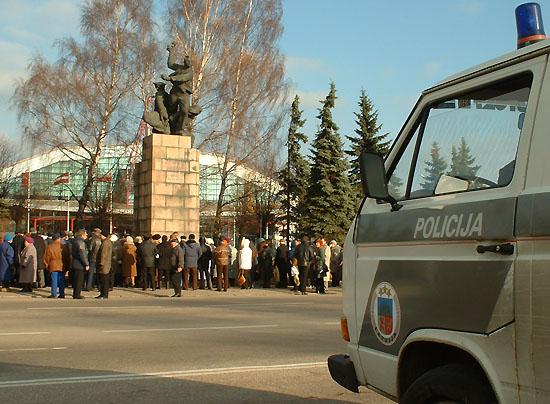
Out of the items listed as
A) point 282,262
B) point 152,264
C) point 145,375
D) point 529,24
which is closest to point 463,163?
point 529,24

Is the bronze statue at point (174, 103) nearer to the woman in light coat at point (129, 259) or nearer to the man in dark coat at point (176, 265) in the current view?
the woman in light coat at point (129, 259)

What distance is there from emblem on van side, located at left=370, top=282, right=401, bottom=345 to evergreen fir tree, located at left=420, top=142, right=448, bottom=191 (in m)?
0.61

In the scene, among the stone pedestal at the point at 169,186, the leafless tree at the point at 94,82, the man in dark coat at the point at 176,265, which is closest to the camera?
the man in dark coat at the point at 176,265

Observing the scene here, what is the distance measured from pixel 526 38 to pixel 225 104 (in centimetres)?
3545

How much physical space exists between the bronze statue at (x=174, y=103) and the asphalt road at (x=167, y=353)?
33.9 feet

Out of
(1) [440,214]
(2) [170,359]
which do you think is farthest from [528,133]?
(2) [170,359]

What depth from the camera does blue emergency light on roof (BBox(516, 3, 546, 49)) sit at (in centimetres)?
376

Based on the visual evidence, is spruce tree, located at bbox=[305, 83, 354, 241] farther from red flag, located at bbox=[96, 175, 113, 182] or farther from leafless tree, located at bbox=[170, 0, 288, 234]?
red flag, located at bbox=[96, 175, 113, 182]

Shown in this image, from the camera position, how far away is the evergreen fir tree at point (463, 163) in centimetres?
353

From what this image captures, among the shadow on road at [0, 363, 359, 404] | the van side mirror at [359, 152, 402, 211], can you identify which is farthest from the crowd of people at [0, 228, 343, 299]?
the van side mirror at [359, 152, 402, 211]

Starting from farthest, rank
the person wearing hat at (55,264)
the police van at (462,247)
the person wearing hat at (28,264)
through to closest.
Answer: the person wearing hat at (28,264), the person wearing hat at (55,264), the police van at (462,247)

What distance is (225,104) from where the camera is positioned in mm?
38688

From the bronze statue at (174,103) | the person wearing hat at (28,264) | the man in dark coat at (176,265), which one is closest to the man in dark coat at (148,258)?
the man in dark coat at (176,265)

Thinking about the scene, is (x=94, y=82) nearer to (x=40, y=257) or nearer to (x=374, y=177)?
(x=40, y=257)
